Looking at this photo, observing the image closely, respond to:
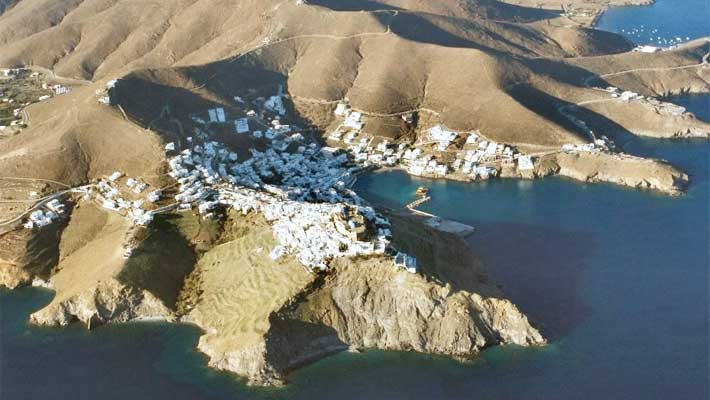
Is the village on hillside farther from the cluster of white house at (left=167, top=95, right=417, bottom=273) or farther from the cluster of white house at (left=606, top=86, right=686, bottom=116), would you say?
the cluster of white house at (left=606, top=86, right=686, bottom=116)

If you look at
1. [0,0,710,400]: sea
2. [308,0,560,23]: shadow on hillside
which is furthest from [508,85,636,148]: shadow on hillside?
[308,0,560,23]: shadow on hillside

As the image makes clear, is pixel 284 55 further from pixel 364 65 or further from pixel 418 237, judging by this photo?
pixel 418 237

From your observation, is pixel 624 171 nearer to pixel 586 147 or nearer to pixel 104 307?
pixel 586 147

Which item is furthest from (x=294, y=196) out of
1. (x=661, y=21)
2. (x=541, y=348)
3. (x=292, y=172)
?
(x=661, y=21)

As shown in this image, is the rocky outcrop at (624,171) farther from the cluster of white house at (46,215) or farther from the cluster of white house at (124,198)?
the cluster of white house at (46,215)

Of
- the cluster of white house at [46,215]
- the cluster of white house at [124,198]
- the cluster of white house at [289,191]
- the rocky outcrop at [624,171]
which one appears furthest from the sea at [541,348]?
the cluster of white house at [124,198]

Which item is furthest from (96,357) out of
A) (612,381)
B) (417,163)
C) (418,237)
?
(417,163)
